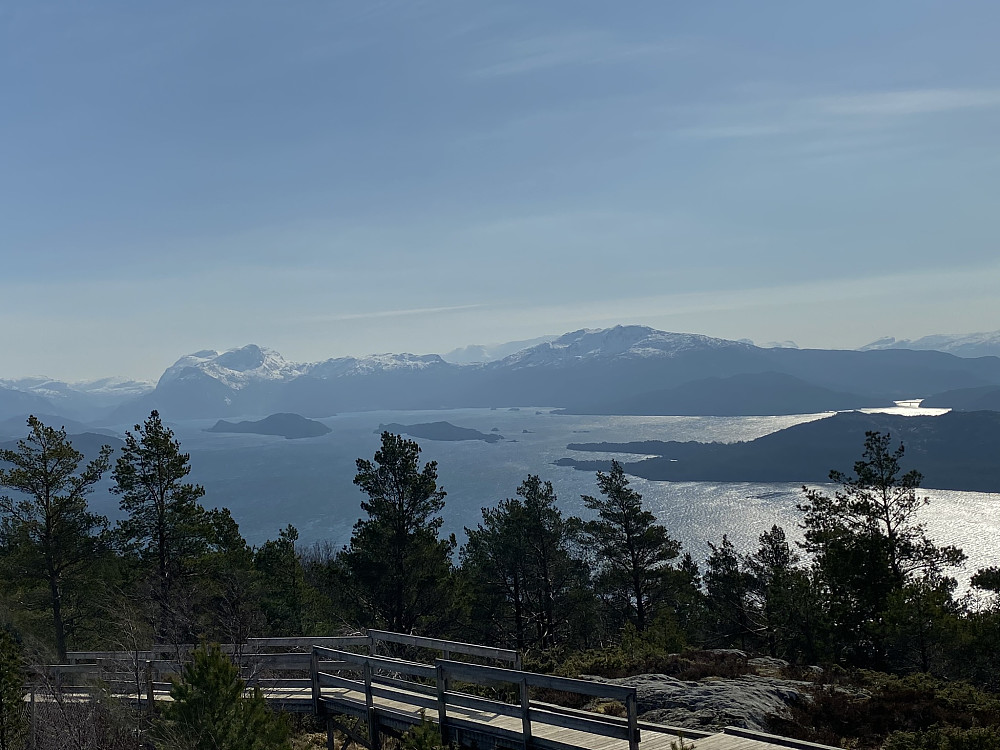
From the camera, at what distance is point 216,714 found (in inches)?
462

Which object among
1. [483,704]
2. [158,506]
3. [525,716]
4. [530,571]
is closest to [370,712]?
[483,704]

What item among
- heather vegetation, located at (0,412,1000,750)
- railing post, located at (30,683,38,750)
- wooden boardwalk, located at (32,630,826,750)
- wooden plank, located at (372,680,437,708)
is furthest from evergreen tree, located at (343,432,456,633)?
wooden plank, located at (372,680,437,708)

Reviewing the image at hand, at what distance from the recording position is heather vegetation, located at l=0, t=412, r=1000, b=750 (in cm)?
2189

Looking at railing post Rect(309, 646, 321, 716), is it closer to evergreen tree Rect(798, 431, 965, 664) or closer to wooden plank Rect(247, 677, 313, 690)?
Answer: wooden plank Rect(247, 677, 313, 690)

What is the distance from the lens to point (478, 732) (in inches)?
478

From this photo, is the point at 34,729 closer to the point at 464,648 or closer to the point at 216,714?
the point at 216,714

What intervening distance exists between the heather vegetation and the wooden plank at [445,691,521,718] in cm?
634

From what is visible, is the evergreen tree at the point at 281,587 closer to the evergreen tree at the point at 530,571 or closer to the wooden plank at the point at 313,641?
the evergreen tree at the point at 530,571

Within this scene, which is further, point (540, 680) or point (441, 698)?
point (441, 698)

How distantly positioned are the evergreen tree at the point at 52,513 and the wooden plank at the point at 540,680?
22494 millimetres

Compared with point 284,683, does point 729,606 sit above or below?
below

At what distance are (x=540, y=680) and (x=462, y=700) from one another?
2550mm

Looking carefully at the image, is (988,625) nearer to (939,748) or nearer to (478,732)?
(939,748)

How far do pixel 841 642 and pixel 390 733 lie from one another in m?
19.9
